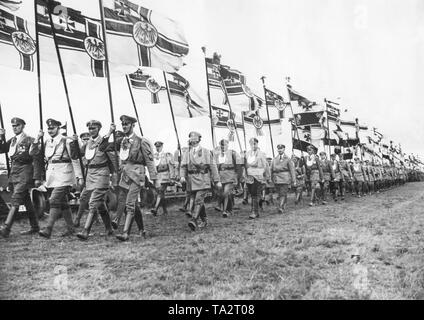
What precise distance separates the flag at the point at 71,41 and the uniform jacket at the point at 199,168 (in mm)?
2273

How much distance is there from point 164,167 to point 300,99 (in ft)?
33.0

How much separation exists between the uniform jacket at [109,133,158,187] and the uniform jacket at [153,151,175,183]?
16.3 feet

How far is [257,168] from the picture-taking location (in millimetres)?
9828

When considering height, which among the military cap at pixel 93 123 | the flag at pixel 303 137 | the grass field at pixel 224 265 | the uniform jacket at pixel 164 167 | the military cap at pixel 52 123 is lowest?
the grass field at pixel 224 265

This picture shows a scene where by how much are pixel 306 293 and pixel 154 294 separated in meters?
1.27

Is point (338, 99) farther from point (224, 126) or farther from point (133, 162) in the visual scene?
point (133, 162)

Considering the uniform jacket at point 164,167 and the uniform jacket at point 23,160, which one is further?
the uniform jacket at point 164,167

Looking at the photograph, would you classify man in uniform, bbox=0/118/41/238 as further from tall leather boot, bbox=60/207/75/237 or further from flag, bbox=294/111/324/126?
flag, bbox=294/111/324/126

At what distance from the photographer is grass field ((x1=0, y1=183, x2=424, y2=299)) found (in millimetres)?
3289

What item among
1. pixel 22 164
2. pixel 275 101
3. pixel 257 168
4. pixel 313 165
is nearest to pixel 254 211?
pixel 257 168

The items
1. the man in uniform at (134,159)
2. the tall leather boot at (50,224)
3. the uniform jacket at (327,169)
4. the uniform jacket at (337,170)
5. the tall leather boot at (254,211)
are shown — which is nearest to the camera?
the tall leather boot at (50,224)

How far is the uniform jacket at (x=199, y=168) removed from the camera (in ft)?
24.2

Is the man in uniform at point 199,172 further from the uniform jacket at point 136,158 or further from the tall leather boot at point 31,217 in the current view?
the tall leather boot at point 31,217

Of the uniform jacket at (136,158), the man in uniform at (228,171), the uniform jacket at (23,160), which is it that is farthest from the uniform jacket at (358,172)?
the uniform jacket at (23,160)
